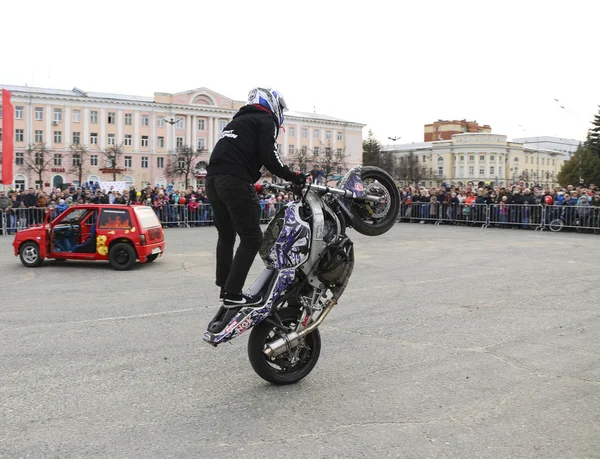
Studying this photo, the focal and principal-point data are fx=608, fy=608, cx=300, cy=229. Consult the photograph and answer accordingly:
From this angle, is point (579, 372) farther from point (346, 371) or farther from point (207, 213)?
point (207, 213)

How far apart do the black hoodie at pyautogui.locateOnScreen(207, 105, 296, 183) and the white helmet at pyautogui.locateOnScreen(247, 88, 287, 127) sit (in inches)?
4.4

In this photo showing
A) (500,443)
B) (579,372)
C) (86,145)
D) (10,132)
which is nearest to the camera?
(500,443)

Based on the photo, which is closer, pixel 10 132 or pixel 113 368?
pixel 113 368

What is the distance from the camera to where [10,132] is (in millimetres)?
22641

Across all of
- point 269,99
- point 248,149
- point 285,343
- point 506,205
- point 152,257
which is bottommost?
point 152,257

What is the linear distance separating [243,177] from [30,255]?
1079 cm

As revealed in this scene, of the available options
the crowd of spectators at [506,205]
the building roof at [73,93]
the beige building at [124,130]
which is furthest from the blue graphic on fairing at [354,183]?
the building roof at [73,93]

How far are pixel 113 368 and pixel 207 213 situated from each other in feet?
75.9

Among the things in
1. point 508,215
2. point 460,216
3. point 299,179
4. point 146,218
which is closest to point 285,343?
point 299,179

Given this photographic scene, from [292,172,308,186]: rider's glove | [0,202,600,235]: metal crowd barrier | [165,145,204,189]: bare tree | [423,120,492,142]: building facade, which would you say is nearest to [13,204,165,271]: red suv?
[0,202,600,235]: metal crowd barrier

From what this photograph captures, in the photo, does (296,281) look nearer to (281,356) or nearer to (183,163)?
(281,356)

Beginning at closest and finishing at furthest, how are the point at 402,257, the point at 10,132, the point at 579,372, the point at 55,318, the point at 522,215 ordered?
the point at 579,372 < the point at 55,318 < the point at 402,257 < the point at 10,132 < the point at 522,215

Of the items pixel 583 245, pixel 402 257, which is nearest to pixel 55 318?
pixel 402 257

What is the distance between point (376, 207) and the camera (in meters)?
5.82
